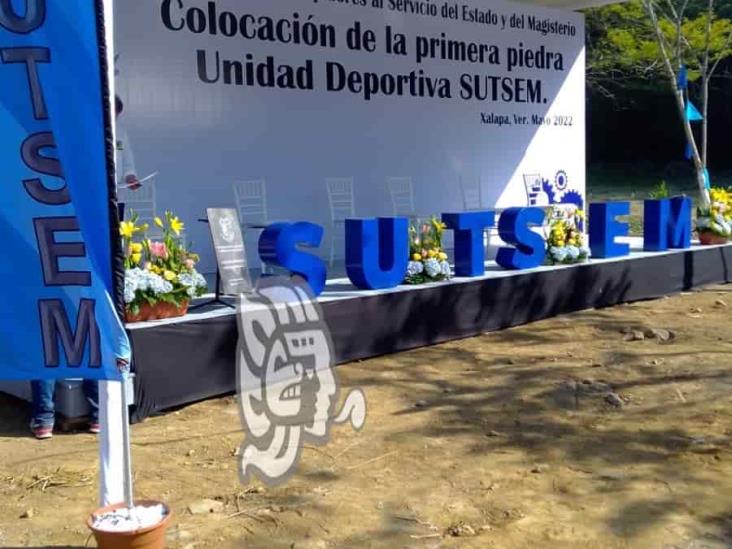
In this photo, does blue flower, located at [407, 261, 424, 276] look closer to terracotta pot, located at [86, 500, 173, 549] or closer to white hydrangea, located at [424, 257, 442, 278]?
white hydrangea, located at [424, 257, 442, 278]

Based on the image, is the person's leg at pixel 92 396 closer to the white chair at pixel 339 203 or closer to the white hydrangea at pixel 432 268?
the white hydrangea at pixel 432 268

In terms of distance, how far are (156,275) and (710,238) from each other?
20.6ft

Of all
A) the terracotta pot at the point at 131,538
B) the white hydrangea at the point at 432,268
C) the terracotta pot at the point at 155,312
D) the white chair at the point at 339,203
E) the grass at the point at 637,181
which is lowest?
A: the terracotta pot at the point at 131,538

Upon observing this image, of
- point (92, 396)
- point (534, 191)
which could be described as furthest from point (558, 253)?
point (92, 396)

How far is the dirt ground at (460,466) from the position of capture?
11.0 feet

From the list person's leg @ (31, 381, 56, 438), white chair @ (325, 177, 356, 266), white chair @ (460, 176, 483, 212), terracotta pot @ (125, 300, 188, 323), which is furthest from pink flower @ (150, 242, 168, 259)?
white chair @ (460, 176, 483, 212)

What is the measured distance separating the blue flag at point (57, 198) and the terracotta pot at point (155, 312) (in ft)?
6.69

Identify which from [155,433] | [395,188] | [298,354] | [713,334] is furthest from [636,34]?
[155,433]

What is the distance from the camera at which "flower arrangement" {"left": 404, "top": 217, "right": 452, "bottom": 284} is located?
6461 mm

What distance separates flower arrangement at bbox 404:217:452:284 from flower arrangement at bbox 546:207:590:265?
120cm

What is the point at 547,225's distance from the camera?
26.3ft

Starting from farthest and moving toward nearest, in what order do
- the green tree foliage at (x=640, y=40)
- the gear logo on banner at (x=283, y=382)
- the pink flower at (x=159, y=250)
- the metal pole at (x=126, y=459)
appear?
the green tree foliage at (x=640, y=40) → the pink flower at (x=159, y=250) → the gear logo on banner at (x=283, y=382) → the metal pole at (x=126, y=459)

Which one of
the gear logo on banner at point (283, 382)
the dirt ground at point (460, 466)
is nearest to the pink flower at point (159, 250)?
the gear logo on banner at point (283, 382)

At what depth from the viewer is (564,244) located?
7.61 m
